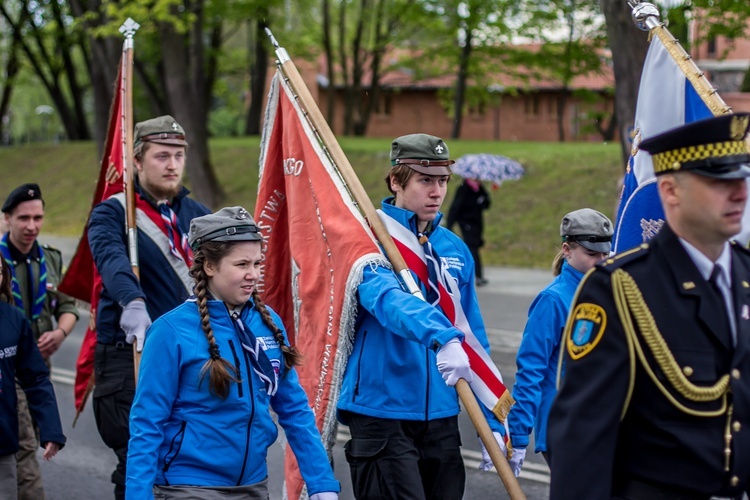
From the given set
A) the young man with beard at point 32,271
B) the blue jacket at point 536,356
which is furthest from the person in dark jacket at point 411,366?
the young man with beard at point 32,271

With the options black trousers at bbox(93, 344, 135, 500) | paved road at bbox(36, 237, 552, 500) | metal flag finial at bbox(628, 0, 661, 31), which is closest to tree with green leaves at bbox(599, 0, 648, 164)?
paved road at bbox(36, 237, 552, 500)

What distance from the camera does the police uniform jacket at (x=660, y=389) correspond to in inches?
108

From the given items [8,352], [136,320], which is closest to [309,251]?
[136,320]

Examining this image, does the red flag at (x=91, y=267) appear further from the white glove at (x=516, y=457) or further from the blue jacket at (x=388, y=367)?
the white glove at (x=516, y=457)

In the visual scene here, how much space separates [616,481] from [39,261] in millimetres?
4801

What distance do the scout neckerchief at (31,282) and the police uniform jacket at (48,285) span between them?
12mm

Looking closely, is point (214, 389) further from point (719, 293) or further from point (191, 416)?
point (719, 293)

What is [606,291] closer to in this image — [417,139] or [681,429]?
[681,429]

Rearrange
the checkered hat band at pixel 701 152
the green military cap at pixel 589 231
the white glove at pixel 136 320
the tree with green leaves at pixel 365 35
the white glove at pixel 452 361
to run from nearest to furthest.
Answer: the checkered hat band at pixel 701 152 < the white glove at pixel 452 361 < the green military cap at pixel 589 231 < the white glove at pixel 136 320 < the tree with green leaves at pixel 365 35

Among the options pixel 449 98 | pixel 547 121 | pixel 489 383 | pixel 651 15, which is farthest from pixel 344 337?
pixel 547 121

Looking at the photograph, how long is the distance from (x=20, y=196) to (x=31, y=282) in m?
0.55

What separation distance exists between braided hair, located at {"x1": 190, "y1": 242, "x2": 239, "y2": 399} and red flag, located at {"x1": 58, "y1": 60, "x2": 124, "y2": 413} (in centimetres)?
196

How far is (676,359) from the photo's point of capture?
2756 millimetres

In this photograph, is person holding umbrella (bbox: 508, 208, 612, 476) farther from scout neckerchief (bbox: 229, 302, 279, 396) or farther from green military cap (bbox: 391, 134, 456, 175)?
scout neckerchief (bbox: 229, 302, 279, 396)
